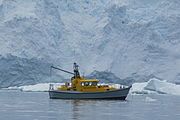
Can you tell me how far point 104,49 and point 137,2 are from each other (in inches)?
214

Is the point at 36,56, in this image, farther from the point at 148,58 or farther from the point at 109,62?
the point at 148,58

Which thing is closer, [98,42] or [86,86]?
[86,86]

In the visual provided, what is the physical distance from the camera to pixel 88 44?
47.5m

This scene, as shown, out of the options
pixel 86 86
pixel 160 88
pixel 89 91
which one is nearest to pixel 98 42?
pixel 160 88

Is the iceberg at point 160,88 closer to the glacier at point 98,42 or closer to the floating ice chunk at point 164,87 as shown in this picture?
the floating ice chunk at point 164,87

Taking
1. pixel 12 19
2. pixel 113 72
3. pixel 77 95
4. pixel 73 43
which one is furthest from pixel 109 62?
pixel 77 95

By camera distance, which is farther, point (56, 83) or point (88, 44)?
point (88, 44)

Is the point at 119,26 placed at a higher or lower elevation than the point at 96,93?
higher

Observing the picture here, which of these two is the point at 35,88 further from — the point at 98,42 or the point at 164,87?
the point at 164,87

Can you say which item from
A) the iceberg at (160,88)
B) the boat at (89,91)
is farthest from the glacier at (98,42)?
the boat at (89,91)

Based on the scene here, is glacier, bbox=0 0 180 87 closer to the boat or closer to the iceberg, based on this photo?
the iceberg

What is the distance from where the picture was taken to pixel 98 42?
154 feet

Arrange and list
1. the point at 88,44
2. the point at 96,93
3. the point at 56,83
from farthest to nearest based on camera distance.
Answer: the point at 88,44, the point at 56,83, the point at 96,93

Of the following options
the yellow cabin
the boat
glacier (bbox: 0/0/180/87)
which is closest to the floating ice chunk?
glacier (bbox: 0/0/180/87)
